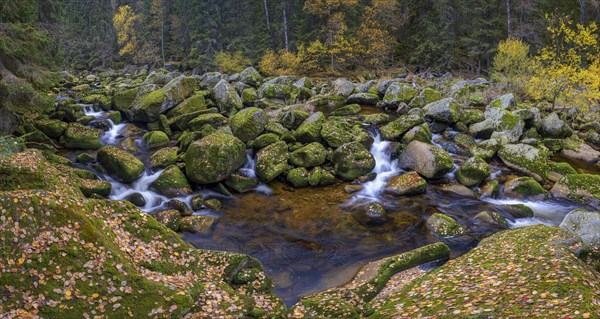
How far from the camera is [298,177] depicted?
14875 millimetres

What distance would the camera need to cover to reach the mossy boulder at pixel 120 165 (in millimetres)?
14352

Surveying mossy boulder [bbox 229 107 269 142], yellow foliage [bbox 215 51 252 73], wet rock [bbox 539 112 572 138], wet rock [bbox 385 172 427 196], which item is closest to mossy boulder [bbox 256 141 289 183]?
mossy boulder [bbox 229 107 269 142]

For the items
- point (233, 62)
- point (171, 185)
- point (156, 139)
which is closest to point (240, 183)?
point (171, 185)

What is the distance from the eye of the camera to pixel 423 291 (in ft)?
24.1

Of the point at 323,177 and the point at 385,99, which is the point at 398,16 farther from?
the point at 323,177

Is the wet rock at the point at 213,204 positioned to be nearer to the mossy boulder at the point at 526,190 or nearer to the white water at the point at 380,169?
the white water at the point at 380,169

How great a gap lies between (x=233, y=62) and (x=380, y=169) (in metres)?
32.6

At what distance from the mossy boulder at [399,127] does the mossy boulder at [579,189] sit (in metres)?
6.86

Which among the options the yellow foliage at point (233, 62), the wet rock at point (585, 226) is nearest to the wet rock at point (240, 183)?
the wet rock at point (585, 226)

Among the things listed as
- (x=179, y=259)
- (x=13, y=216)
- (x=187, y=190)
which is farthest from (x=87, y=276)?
(x=187, y=190)

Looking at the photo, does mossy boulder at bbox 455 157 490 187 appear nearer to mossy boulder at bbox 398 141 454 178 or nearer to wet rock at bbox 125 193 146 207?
mossy boulder at bbox 398 141 454 178

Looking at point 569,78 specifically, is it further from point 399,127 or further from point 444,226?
point 444,226

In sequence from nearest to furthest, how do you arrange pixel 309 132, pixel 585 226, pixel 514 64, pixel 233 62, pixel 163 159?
pixel 585 226 → pixel 163 159 → pixel 309 132 → pixel 514 64 → pixel 233 62

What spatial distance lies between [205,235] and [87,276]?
581cm
